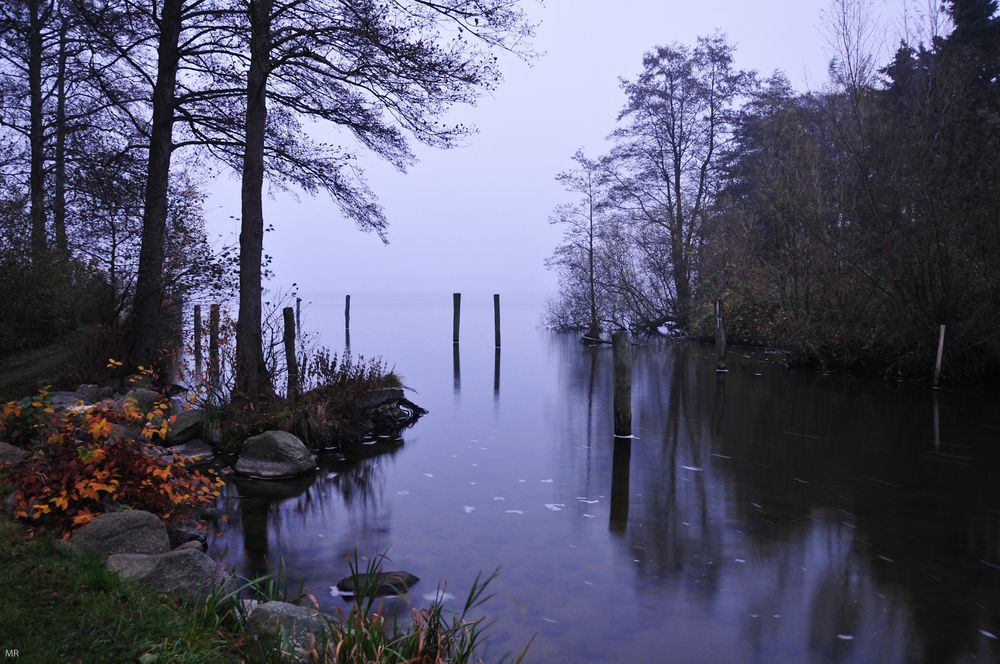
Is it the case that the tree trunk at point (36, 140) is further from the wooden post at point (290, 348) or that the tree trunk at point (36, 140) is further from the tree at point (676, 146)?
the tree at point (676, 146)

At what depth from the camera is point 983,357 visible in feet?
49.9

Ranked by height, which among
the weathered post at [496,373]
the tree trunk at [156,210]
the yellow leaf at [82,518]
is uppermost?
the tree trunk at [156,210]

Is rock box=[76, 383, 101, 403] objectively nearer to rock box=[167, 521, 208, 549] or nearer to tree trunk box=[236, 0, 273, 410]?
tree trunk box=[236, 0, 273, 410]

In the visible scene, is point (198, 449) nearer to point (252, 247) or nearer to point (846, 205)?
point (252, 247)

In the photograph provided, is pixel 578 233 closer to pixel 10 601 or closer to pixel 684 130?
pixel 684 130

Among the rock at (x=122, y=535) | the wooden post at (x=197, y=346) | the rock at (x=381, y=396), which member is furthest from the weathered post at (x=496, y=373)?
the rock at (x=122, y=535)

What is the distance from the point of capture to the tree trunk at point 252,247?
34.0 ft

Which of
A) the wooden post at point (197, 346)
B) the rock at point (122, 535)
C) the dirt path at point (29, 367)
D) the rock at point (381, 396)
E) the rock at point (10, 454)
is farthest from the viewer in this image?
the wooden post at point (197, 346)

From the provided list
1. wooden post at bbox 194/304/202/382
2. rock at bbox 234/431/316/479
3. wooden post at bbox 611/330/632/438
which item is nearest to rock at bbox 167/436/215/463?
rock at bbox 234/431/316/479

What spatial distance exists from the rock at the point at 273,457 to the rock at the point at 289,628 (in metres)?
5.35

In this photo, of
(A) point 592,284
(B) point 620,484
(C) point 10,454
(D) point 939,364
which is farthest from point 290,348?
(A) point 592,284

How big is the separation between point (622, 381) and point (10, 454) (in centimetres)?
760

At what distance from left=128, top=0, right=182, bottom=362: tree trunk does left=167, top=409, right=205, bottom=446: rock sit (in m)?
3.63

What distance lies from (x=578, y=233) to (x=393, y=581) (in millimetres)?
27403
